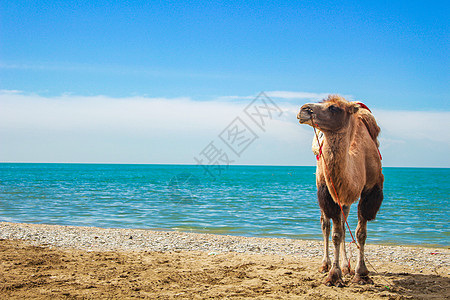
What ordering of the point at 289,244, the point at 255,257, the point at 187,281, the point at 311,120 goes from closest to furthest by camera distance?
1. the point at 311,120
2. the point at 187,281
3. the point at 255,257
4. the point at 289,244

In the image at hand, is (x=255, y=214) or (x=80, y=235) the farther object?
(x=255, y=214)

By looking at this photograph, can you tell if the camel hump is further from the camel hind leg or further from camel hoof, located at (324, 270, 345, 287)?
camel hoof, located at (324, 270, 345, 287)

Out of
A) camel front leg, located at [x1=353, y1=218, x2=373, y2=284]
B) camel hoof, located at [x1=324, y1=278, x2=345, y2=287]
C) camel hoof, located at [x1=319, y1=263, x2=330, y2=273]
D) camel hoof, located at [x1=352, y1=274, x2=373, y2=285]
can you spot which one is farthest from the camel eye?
camel hoof, located at [x1=319, y1=263, x2=330, y2=273]

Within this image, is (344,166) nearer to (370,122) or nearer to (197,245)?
(370,122)

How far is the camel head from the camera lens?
5980 mm

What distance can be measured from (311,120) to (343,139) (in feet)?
1.79

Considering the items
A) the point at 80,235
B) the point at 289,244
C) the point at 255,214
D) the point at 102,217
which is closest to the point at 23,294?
the point at 80,235

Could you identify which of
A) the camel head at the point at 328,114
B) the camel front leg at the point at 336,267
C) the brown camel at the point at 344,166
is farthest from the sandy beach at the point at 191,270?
the camel head at the point at 328,114

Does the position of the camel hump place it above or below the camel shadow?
above

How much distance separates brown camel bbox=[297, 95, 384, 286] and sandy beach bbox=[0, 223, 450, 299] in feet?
2.34

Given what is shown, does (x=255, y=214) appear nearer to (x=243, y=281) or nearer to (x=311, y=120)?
(x=243, y=281)

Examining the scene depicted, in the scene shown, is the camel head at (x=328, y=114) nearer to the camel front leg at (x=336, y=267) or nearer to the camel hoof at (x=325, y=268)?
the camel front leg at (x=336, y=267)

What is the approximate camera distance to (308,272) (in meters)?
7.92

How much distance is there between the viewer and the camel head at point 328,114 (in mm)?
5980
